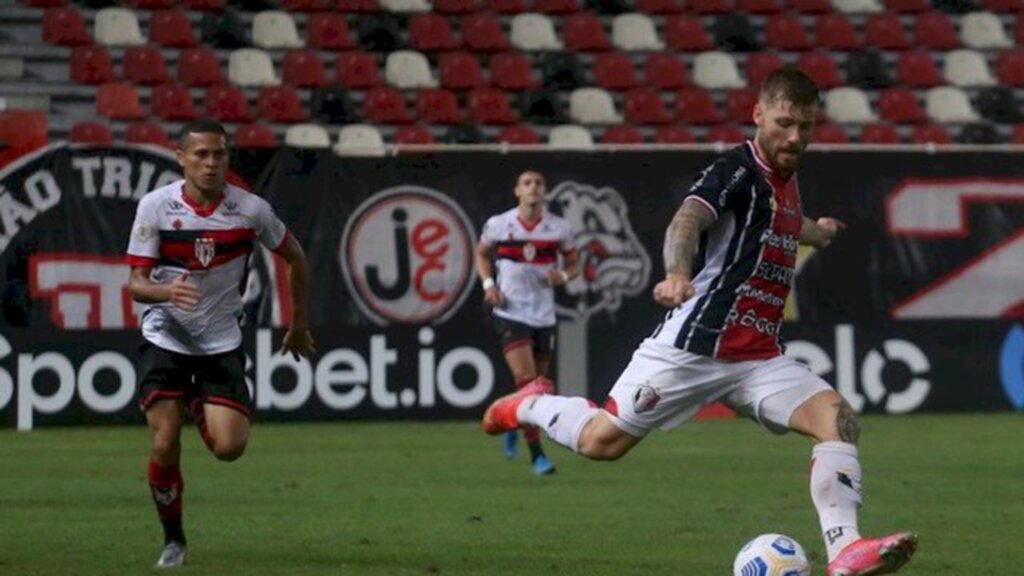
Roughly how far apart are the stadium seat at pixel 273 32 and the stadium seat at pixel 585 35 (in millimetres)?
3441

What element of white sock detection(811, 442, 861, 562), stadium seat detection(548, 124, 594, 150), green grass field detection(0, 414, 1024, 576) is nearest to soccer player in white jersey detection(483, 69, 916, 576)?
white sock detection(811, 442, 861, 562)

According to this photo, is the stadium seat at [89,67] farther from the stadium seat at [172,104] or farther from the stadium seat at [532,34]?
the stadium seat at [532,34]

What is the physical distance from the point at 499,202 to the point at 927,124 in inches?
305

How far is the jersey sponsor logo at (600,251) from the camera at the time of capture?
2167 centimetres

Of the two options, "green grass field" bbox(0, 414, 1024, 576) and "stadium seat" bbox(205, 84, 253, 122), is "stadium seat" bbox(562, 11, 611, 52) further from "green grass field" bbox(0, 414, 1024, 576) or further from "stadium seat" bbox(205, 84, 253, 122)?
"green grass field" bbox(0, 414, 1024, 576)

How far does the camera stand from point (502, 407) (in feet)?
34.6

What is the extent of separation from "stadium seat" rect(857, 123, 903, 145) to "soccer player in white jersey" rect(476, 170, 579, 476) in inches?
353

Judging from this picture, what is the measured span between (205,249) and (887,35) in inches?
744

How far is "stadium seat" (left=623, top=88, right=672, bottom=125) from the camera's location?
26.3 m

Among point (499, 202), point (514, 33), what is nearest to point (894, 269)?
point (499, 202)

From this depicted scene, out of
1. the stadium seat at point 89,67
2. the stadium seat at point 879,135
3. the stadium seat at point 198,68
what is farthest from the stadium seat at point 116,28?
the stadium seat at point 879,135

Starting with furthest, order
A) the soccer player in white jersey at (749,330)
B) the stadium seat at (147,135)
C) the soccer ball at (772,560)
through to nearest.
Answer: the stadium seat at (147,135) → the soccer player in white jersey at (749,330) → the soccer ball at (772,560)

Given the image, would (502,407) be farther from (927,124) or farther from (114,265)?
(927,124)

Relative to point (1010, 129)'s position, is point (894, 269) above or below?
below
